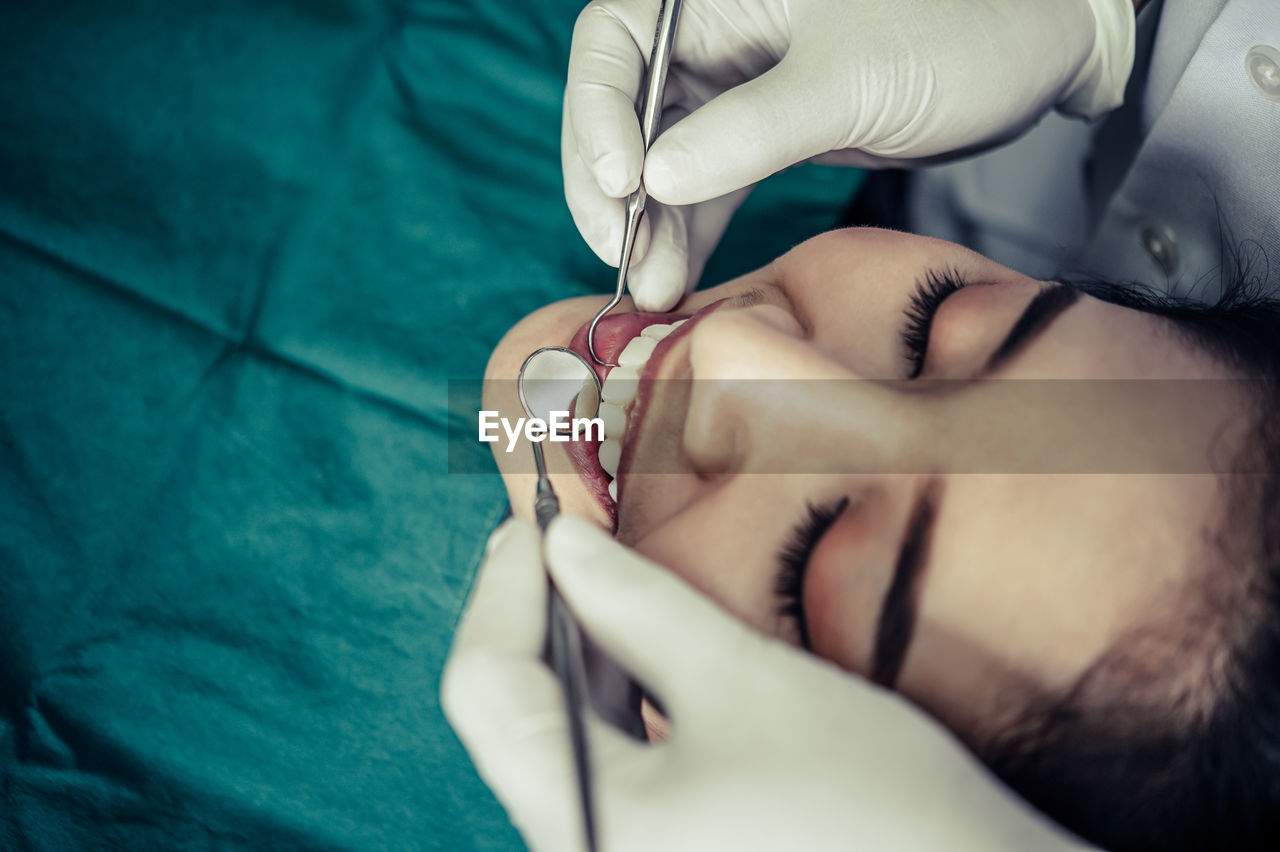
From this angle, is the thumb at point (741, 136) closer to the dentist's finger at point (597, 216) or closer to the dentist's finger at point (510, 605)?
the dentist's finger at point (597, 216)

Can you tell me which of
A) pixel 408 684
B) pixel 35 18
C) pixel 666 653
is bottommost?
pixel 408 684

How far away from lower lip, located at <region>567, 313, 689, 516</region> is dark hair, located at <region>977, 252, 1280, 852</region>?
18.9 inches

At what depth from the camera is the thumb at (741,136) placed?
0.91 metres

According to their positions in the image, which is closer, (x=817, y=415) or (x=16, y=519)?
(x=817, y=415)

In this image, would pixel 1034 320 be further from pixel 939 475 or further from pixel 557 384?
pixel 557 384

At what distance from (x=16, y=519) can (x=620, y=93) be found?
89cm

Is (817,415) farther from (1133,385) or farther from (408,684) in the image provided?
(408,684)

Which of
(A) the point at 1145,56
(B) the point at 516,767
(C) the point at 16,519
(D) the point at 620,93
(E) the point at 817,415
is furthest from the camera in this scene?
(A) the point at 1145,56

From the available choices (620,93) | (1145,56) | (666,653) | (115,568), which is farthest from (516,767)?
(1145,56)

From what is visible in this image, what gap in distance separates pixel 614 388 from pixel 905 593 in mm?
431

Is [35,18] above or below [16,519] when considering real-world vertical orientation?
above

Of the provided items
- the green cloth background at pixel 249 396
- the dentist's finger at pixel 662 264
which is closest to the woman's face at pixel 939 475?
the dentist's finger at pixel 662 264

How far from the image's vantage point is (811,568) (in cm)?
65

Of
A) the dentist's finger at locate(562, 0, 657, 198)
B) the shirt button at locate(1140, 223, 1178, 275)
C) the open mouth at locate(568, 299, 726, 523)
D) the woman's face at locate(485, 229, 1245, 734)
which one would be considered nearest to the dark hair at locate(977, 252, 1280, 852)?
the woman's face at locate(485, 229, 1245, 734)
